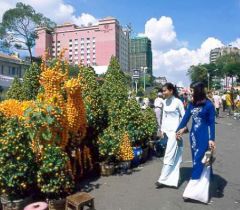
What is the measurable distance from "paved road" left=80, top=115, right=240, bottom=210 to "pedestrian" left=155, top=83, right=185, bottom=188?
223 mm

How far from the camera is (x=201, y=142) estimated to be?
5.30 metres

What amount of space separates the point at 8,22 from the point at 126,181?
43723 millimetres

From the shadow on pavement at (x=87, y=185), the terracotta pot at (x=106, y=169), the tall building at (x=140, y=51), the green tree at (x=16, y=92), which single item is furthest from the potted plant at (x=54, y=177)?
the tall building at (x=140, y=51)

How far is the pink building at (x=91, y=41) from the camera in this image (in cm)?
10819

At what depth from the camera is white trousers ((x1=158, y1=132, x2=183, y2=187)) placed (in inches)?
236

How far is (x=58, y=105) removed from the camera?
19.6 feet

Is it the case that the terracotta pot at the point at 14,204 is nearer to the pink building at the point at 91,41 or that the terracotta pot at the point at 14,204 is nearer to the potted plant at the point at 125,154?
the potted plant at the point at 125,154

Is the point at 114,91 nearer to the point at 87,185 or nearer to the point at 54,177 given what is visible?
the point at 87,185

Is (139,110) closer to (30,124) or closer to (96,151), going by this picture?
(96,151)

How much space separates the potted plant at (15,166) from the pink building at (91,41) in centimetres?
9976

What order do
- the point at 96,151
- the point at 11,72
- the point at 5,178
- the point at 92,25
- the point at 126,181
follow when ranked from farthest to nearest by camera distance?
1. the point at 92,25
2. the point at 11,72
3. the point at 96,151
4. the point at 126,181
5. the point at 5,178

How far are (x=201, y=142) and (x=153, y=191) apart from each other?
1451 mm

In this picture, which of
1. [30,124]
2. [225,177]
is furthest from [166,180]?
[30,124]

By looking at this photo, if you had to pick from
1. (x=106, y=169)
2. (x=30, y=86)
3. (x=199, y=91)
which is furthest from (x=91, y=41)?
(x=199, y=91)
